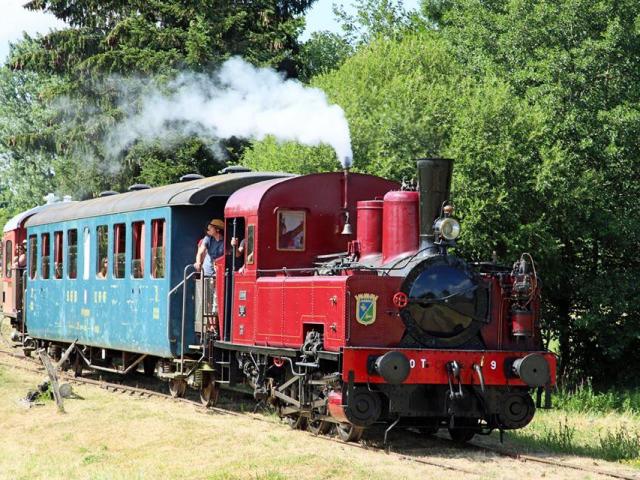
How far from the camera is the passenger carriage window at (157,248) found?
15.3 metres

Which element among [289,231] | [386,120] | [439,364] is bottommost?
[439,364]

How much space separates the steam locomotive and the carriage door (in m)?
0.02

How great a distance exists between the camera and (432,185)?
1116 centimetres

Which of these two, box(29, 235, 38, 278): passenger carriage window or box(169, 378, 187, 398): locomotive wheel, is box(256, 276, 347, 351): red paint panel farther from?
box(29, 235, 38, 278): passenger carriage window

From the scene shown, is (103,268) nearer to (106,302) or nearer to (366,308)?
(106,302)

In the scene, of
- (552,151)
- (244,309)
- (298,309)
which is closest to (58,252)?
(244,309)

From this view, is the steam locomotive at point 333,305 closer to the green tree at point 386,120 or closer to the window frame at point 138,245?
the window frame at point 138,245

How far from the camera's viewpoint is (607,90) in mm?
21578

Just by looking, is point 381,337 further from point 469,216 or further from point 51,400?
point 469,216

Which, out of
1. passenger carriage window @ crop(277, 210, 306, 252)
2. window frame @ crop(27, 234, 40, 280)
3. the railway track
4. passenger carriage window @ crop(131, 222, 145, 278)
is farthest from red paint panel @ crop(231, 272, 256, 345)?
window frame @ crop(27, 234, 40, 280)

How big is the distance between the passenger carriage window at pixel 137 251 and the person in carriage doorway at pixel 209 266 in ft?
5.88

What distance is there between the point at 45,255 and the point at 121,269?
15.6 ft

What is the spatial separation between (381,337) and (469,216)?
349 inches

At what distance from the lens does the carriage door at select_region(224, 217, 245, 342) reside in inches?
531
